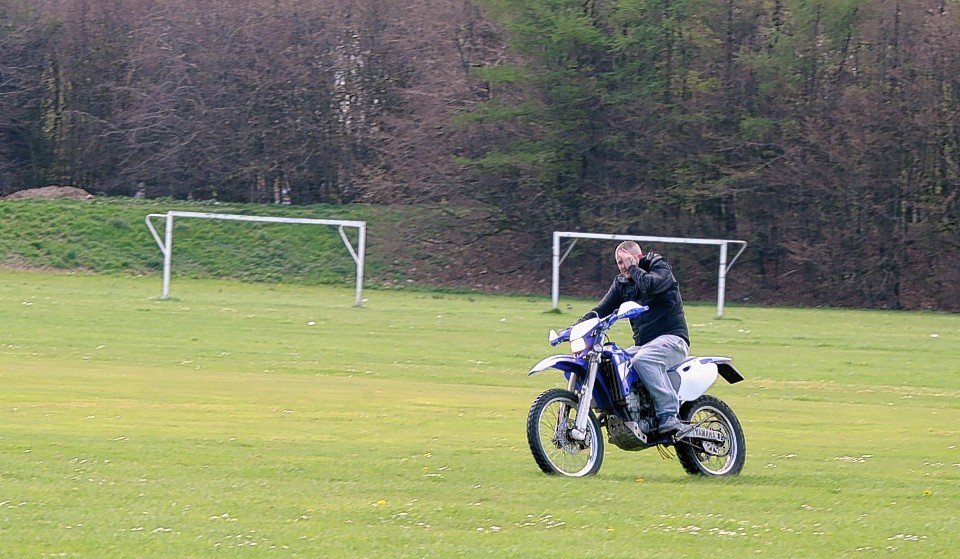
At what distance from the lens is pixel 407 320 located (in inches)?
1200

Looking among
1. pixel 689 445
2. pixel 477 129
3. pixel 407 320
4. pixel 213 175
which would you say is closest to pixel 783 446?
pixel 689 445

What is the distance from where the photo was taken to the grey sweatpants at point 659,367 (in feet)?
32.3

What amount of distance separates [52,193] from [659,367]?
47.3m

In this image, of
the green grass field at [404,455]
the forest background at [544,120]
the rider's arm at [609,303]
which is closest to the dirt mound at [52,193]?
the forest background at [544,120]

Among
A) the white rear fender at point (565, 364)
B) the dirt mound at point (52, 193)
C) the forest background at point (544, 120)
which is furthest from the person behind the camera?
the dirt mound at point (52, 193)

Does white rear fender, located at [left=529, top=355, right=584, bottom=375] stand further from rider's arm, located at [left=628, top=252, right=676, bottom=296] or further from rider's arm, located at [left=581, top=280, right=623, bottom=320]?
rider's arm, located at [left=628, top=252, right=676, bottom=296]

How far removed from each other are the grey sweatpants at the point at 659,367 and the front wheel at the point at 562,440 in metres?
0.47

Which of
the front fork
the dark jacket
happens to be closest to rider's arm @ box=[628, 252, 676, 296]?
the dark jacket

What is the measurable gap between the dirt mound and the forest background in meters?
2.05

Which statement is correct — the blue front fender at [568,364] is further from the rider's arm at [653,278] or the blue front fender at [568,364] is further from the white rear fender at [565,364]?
the rider's arm at [653,278]

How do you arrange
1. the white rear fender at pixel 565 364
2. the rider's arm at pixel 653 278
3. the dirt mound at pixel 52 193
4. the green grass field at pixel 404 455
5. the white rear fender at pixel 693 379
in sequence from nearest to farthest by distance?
1. the green grass field at pixel 404 455
2. the rider's arm at pixel 653 278
3. the white rear fender at pixel 565 364
4. the white rear fender at pixel 693 379
5. the dirt mound at pixel 52 193

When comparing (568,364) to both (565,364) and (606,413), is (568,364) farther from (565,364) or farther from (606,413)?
(606,413)

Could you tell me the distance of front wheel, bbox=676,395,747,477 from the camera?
10164 millimetres

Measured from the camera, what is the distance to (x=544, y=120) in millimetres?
48062
